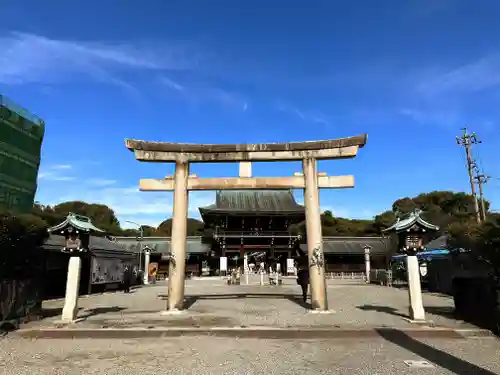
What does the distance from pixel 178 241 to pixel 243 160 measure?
374cm

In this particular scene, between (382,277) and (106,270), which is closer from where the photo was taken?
(106,270)

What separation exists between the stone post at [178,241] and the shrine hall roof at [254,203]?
94.7 ft

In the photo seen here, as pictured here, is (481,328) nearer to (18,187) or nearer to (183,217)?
(183,217)

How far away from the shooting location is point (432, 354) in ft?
23.0

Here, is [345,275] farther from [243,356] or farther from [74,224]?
[243,356]

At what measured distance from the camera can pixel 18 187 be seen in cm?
1436

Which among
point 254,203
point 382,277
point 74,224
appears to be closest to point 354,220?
point 254,203

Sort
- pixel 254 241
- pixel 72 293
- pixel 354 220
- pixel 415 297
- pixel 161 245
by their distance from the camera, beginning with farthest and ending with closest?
pixel 354 220 → pixel 161 245 → pixel 254 241 → pixel 72 293 → pixel 415 297

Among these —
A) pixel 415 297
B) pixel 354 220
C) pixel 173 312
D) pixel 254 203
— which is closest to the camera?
pixel 415 297

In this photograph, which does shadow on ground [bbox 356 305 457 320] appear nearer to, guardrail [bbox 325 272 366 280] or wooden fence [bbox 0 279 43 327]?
wooden fence [bbox 0 279 43 327]

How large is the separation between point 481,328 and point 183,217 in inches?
→ 372

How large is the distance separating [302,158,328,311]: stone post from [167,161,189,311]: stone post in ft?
14.4

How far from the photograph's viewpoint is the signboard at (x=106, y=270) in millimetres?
21405

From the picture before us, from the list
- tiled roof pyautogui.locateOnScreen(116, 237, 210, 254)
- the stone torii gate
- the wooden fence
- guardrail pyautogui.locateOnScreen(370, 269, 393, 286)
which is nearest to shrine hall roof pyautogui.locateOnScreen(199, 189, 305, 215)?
tiled roof pyautogui.locateOnScreen(116, 237, 210, 254)
